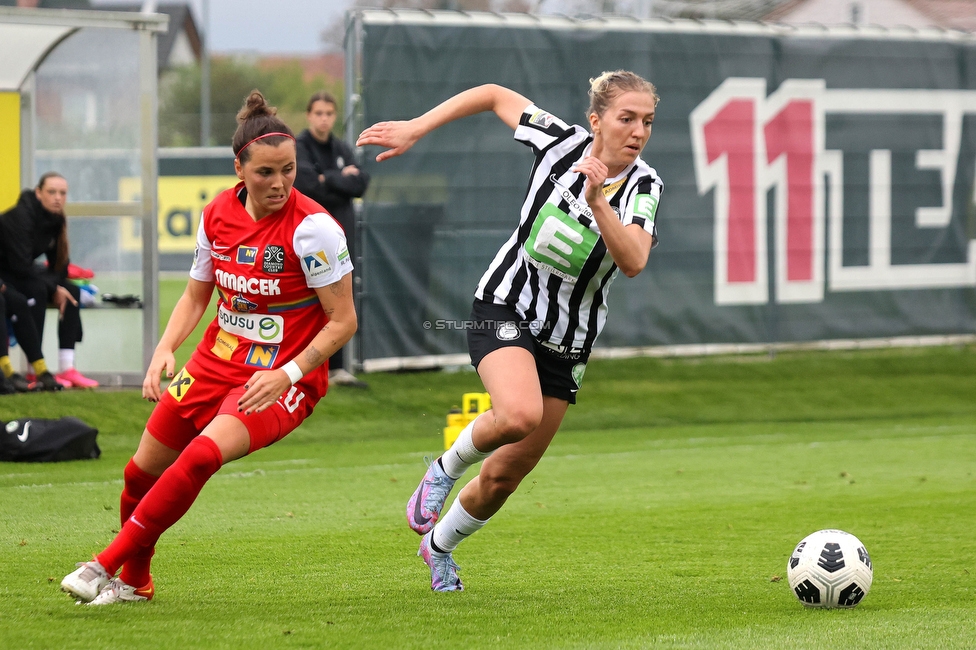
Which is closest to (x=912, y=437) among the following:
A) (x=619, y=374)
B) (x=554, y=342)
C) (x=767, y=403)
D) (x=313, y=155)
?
(x=767, y=403)

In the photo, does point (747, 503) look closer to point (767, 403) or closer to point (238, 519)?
point (238, 519)

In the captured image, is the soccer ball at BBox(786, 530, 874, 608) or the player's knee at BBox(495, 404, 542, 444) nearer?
the player's knee at BBox(495, 404, 542, 444)

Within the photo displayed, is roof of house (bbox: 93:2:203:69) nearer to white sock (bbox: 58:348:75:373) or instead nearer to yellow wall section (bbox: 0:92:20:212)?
yellow wall section (bbox: 0:92:20:212)

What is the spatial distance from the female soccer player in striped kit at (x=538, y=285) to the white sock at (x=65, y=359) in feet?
22.6

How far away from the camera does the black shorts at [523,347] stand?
5.11 metres

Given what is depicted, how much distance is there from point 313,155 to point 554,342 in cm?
679

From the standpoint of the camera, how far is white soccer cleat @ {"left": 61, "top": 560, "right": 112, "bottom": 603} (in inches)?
170

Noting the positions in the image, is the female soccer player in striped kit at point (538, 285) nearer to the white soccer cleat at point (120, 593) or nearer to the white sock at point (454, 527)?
the white sock at point (454, 527)

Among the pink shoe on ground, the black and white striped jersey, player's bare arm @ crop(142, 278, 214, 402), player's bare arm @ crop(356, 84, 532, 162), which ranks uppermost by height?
player's bare arm @ crop(356, 84, 532, 162)

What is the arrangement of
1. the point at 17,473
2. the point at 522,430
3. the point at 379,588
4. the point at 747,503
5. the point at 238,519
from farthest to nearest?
the point at 17,473
the point at 747,503
the point at 238,519
the point at 379,588
the point at 522,430

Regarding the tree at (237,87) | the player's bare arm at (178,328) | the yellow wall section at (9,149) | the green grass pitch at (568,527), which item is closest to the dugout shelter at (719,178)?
the green grass pitch at (568,527)

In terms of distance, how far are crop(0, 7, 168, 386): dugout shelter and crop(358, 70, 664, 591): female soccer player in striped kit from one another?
6.92 meters

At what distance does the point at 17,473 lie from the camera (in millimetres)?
8508

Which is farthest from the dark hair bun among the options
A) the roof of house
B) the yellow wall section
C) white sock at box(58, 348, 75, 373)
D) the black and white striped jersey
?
the roof of house
